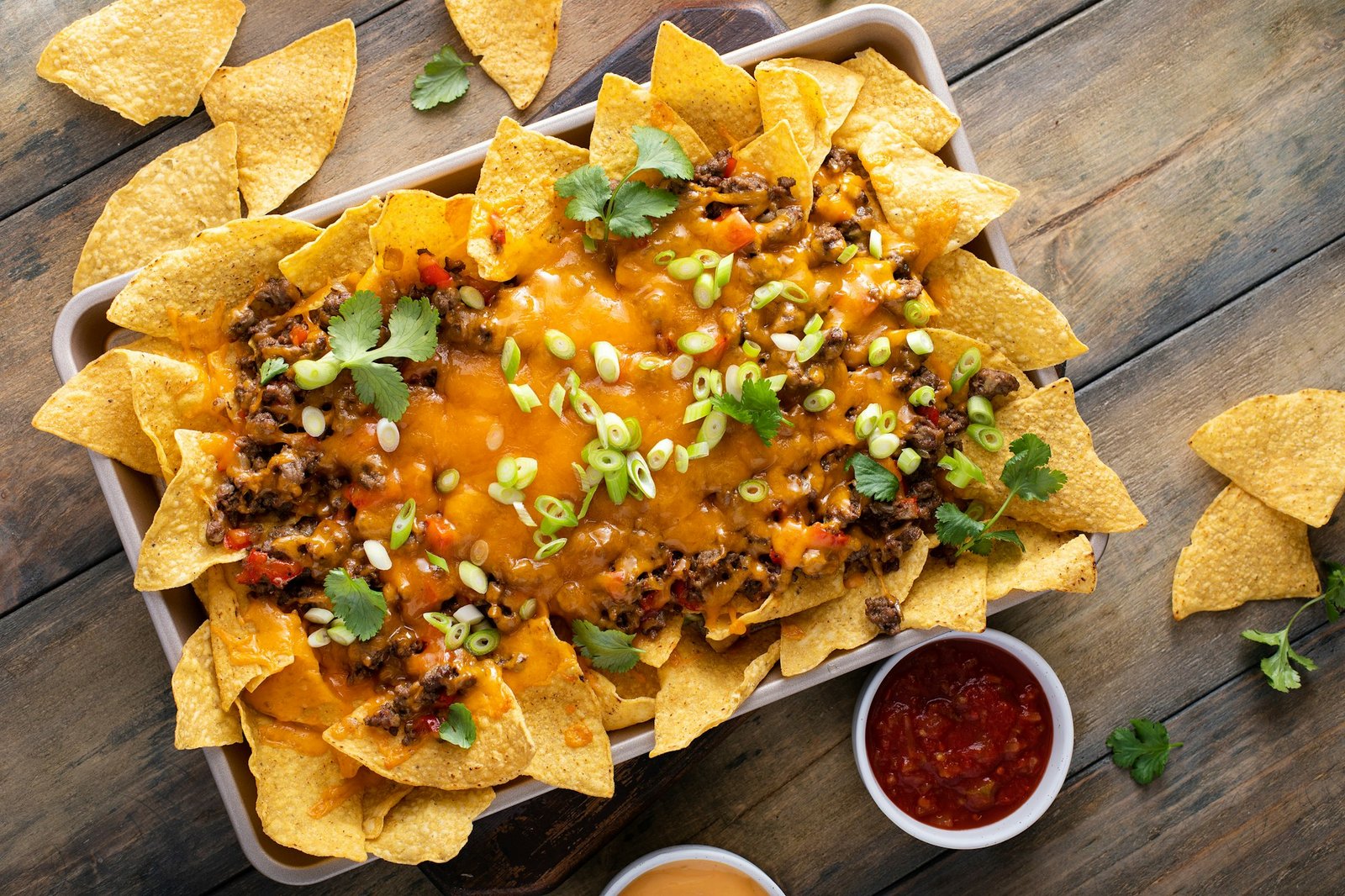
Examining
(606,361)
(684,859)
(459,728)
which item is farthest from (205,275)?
(684,859)

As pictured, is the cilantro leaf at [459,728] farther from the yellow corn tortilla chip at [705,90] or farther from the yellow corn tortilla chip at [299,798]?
the yellow corn tortilla chip at [705,90]

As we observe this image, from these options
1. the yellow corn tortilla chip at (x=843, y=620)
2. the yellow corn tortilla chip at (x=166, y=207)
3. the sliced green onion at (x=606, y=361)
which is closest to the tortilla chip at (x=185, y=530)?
the yellow corn tortilla chip at (x=166, y=207)

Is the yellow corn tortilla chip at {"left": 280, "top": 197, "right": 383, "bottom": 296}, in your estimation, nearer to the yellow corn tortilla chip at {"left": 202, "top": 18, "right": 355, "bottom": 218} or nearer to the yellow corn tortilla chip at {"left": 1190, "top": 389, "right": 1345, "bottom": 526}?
the yellow corn tortilla chip at {"left": 202, "top": 18, "right": 355, "bottom": 218}

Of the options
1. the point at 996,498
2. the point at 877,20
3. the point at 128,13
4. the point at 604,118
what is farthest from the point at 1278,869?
the point at 128,13

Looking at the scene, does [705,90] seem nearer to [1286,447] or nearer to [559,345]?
[559,345]

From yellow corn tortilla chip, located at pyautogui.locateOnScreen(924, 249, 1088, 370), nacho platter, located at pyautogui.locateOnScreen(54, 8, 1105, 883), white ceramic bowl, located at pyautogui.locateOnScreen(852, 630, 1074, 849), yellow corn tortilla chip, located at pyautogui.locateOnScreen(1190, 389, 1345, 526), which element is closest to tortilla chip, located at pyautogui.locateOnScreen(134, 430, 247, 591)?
nacho platter, located at pyautogui.locateOnScreen(54, 8, 1105, 883)

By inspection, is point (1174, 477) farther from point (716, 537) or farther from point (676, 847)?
point (676, 847)
